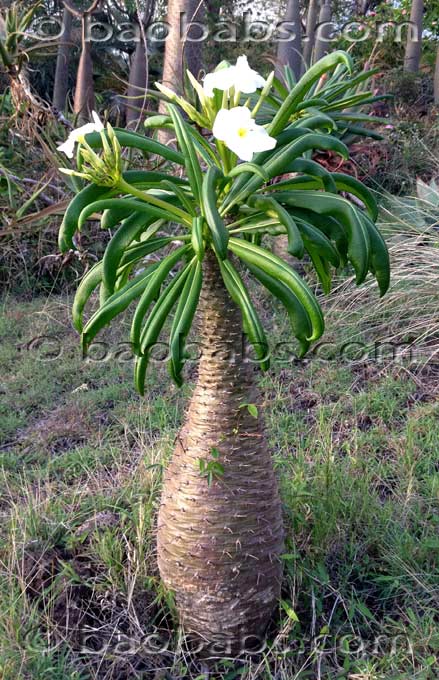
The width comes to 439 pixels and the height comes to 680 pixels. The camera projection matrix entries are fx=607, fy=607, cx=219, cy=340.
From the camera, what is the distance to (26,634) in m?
1.81

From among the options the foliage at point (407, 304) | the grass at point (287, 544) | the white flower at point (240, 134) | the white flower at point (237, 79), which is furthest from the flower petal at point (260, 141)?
the foliage at point (407, 304)

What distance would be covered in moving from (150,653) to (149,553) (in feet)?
1.07

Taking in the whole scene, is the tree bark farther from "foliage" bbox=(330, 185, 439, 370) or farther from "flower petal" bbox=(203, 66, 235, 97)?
"flower petal" bbox=(203, 66, 235, 97)

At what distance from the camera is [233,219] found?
5.14 ft

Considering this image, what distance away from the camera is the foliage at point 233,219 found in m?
1.35

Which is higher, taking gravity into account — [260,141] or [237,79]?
[237,79]

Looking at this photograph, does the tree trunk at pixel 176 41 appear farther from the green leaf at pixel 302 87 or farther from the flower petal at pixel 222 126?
the flower petal at pixel 222 126

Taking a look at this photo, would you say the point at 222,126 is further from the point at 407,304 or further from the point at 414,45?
the point at 414,45

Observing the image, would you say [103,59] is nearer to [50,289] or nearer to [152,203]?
[50,289]

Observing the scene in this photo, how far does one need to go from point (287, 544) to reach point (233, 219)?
1139 mm

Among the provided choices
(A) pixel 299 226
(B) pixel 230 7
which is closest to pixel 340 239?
(A) pixel 299 226

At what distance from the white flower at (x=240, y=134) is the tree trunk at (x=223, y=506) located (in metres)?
0.42

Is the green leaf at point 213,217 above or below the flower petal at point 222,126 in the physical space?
below

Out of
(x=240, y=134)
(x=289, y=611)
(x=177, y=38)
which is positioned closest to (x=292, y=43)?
(x=177, y=38)
